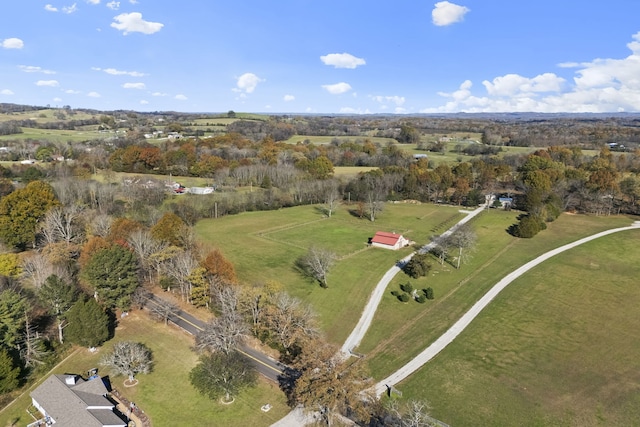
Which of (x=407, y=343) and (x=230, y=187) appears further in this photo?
(x=230, y=187)

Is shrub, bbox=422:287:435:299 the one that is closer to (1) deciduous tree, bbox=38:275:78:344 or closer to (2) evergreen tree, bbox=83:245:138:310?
(2) evergreen tree, bbox=83:245:138:310

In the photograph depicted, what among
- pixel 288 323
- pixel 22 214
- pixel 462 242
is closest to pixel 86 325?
pixel 288 323

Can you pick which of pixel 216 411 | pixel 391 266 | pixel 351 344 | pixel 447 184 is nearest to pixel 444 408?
pixel 351 344

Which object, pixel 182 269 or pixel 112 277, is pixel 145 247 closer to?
pixel 182 269

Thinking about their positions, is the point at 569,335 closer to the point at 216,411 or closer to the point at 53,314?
the point at 216,411

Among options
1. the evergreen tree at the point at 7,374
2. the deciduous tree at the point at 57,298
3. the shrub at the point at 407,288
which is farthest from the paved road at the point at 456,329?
the deciduous tree at the point at 57,298

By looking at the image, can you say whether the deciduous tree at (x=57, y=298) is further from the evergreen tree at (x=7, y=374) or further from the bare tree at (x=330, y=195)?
the bare tree at (x=330, y=195)

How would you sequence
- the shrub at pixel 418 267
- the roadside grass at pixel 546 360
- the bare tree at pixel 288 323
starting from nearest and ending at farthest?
1. the roadside grass at pixel 546 360
2. the bare tree at pixel 288 323
3. the shrub at pixel 418 267
